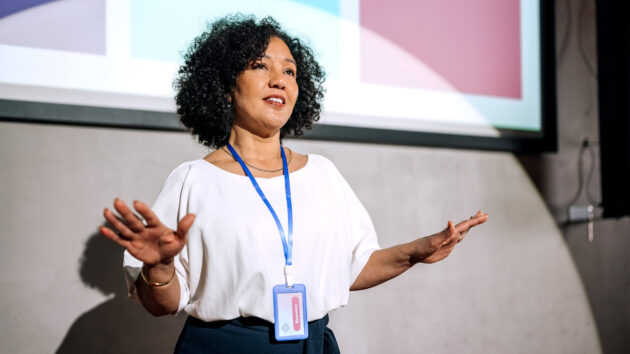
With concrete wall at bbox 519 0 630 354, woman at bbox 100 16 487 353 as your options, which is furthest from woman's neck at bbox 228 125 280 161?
concrete wall at bbox 519 0 630 354

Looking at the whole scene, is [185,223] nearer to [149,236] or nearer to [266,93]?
[149,236]

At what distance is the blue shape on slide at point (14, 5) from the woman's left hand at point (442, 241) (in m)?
1.29

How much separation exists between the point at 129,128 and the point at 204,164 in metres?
0.70

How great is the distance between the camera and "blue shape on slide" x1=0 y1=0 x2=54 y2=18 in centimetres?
153

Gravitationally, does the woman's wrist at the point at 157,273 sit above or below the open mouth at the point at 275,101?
below

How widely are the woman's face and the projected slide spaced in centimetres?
34

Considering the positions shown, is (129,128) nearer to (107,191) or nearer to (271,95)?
(107,191)

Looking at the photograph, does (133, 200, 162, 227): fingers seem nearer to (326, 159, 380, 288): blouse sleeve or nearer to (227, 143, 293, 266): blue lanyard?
(227, 143, 293, 266): blue lanyard

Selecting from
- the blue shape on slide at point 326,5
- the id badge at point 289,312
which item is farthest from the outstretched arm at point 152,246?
the blue shape on slide at point 326,5

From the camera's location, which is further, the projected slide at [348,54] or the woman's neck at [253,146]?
the projected slide at [348,54]

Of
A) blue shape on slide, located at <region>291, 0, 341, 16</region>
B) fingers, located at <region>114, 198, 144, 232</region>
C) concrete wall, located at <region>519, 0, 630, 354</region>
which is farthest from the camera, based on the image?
concrete wall, located at <region>519, 0, 630, 354</region>

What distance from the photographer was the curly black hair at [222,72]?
3.86 feet

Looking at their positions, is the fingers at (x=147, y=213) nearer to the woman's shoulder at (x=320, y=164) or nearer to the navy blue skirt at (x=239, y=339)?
the navy blue skirt at (x=239, y=339)

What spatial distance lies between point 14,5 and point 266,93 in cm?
92
